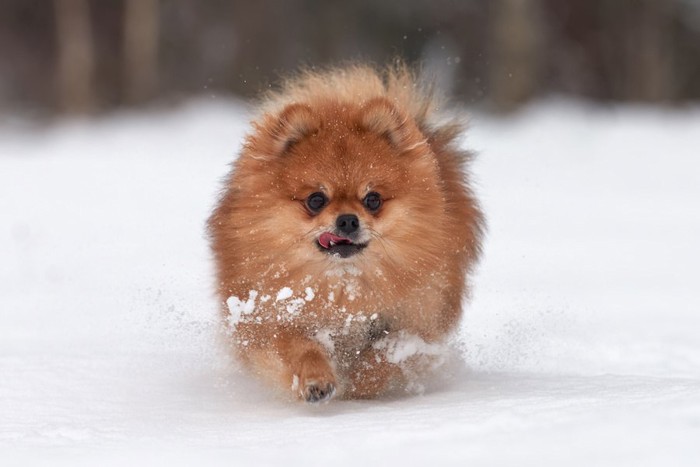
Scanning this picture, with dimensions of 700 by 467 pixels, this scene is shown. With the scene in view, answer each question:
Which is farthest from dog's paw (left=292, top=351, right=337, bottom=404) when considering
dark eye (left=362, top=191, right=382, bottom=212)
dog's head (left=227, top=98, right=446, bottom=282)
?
dark eye (left=362, top=191, right=382, bottom=212)

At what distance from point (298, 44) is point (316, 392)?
62.5ft

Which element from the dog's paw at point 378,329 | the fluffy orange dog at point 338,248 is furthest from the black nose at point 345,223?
the dog's paw at point 378,329

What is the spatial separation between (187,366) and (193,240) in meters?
5.14

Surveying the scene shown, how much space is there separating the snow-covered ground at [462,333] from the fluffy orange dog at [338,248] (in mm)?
220

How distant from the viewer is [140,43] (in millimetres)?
22453

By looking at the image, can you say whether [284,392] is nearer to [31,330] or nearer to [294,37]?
[31,330]

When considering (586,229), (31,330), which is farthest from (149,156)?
(31,330)

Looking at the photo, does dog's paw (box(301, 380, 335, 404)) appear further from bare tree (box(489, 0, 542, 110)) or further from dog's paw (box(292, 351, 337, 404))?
bare tree (box(489, 0, 542, 110))

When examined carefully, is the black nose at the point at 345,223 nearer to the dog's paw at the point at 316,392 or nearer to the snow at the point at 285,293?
the snow at the point at 285,293

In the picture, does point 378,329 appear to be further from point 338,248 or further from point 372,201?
point 372,201

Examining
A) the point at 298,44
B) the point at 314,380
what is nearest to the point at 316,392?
the point at 314,380

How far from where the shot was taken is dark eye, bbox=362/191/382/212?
4676 mm

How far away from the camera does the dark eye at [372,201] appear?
4.68 m

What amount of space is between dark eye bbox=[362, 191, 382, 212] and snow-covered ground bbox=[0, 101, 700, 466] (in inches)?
32.7
